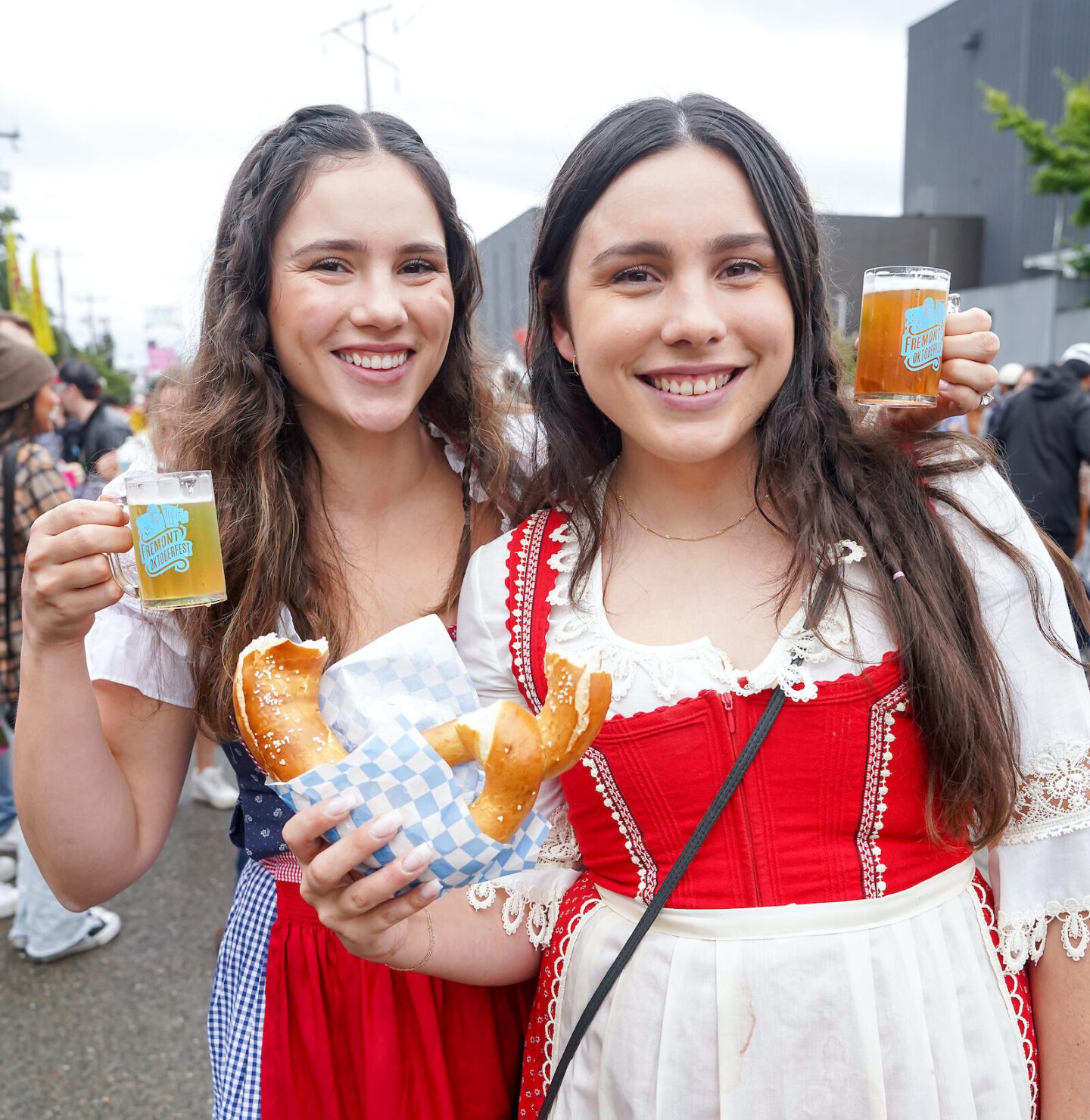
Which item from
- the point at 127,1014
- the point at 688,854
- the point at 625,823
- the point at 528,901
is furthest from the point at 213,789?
the point at 688,854

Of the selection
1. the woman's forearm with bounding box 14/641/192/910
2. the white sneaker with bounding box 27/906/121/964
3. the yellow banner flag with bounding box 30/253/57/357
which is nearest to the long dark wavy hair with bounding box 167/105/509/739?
the woman's forearm with bounding box 14/641/192/910

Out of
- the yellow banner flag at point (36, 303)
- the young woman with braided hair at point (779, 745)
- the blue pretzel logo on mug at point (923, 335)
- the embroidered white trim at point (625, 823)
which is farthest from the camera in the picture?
the yellow banner flag at point (36, 303)

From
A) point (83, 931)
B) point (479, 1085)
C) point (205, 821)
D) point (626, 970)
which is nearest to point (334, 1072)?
point (479, 1085)

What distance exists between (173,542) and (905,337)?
4.04 feet

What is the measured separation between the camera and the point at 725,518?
1.62 meters

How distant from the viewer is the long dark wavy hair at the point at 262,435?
171 cm

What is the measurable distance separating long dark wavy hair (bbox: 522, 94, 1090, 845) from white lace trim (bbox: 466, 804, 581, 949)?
0.47 m

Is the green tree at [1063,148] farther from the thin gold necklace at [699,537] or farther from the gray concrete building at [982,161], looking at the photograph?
the thin gold necklace at [699,537]

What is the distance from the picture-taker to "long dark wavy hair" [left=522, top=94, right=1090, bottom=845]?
1387mm

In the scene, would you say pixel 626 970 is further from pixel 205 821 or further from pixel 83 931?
pixel 205 821

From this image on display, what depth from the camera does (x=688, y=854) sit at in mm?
1393

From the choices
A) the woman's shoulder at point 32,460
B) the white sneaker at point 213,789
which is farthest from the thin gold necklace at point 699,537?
the white sneaker at point 213,789

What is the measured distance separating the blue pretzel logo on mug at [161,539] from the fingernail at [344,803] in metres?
0.50

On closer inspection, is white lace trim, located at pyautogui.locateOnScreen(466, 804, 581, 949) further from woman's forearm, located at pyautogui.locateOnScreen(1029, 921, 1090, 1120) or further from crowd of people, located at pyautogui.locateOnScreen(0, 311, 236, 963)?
crowd of people, located at pyautogui.locateOnScreen(0, 311, 236, 963)
